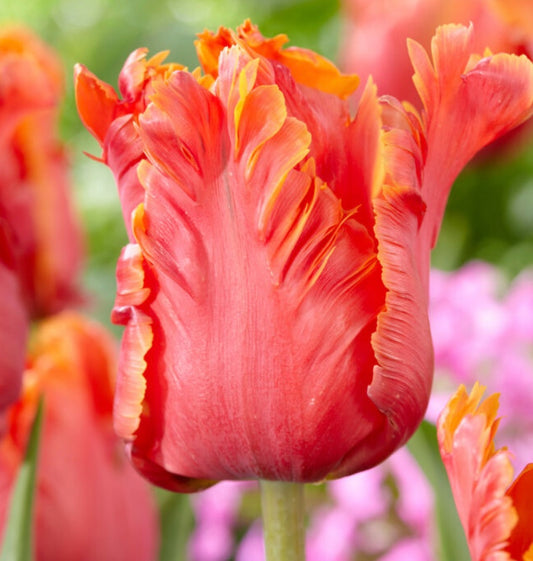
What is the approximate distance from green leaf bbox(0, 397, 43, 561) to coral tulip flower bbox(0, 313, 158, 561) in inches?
2.4

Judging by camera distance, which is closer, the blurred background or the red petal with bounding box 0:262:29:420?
the red petal with bounding box 0:262:29:420

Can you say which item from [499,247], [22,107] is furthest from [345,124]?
[499,247]

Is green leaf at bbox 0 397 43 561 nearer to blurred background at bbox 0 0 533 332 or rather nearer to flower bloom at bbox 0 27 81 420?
flower bloom at bbox 0 27 81 420

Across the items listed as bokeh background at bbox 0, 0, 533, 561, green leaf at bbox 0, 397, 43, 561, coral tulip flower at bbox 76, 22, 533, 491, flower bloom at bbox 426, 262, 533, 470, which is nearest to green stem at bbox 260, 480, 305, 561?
coral tulip flower at bbox 76, 22, 533, 491

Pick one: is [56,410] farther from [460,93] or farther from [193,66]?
[193,66]

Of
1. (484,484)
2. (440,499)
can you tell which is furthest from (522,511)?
(440,499)

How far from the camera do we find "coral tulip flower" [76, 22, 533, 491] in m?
0.29

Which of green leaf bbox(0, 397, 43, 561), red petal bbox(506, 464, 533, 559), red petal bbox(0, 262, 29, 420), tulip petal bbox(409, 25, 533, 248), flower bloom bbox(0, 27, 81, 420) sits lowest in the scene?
red petal bbox(506, 464, 533, 559)

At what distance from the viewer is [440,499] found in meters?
0.43

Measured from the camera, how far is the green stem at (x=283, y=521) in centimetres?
32

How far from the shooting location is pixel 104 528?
0.49m

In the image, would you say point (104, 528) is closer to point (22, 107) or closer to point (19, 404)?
point (19, 404)

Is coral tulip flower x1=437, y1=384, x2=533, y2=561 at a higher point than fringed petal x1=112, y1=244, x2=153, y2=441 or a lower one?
lower

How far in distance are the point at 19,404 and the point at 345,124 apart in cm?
24
